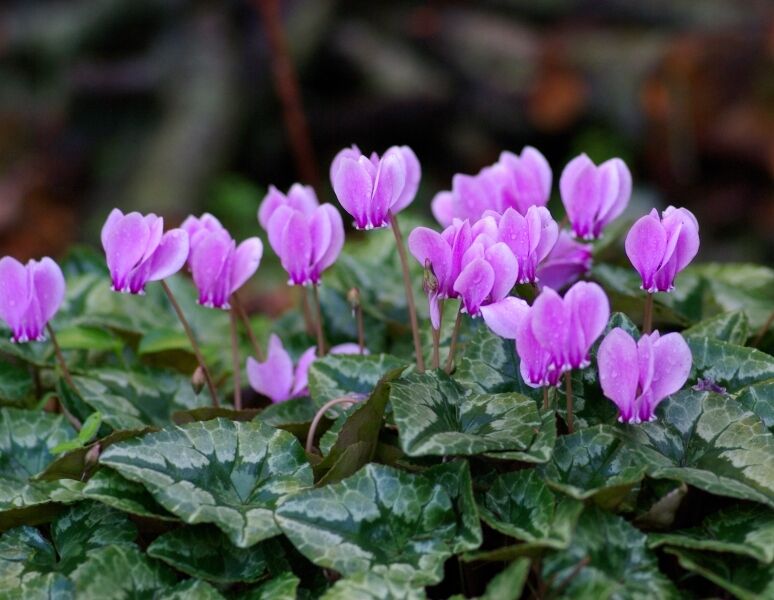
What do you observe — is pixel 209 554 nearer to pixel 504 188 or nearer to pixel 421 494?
pixel 421 494

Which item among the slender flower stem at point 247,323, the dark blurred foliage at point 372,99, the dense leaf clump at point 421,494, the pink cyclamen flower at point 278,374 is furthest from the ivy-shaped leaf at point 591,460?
the dark blurred foliage at point 372,99

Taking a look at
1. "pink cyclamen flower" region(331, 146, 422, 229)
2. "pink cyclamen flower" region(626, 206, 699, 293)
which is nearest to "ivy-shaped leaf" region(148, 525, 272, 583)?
"pink cyclamen flower" region(331, 146, 422, 229)

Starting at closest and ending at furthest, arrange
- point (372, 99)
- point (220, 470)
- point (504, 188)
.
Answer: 1. point (220, 470)
2. point (504, 188)
3. point (372, 99)

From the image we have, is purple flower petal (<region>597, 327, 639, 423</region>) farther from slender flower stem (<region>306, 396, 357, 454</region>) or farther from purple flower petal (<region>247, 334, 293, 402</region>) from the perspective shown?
purple flower petal (<region>247, 334, 293, 402</region>)

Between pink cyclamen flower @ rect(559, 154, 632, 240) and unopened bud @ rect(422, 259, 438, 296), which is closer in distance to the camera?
unopened bud @ rect(422, 259, 438, 296)

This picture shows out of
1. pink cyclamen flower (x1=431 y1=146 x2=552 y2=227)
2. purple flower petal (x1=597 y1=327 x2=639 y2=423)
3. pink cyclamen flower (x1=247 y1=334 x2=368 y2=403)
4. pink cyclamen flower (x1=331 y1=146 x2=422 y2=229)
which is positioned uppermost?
pink cyclamen flower (x1=331 y1=146 x2=422 y2=229)

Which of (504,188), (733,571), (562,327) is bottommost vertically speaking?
(733,571)

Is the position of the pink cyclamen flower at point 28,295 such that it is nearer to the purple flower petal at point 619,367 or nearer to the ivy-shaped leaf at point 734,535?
the purple flower petal at point 619,367

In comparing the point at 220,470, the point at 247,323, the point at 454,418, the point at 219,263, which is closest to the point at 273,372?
the point at 247,323
